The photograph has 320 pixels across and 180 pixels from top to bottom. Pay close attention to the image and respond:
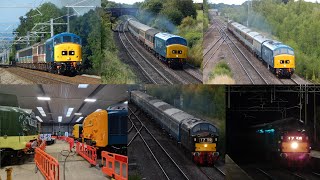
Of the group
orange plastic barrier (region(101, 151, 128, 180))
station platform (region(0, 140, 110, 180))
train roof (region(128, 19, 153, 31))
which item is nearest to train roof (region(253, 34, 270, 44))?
train roof (region(128, 19, 153, 31))

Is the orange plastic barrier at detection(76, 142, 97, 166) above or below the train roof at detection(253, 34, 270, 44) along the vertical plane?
below

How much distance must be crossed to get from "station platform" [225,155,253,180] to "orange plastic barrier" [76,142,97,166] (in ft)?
4.65

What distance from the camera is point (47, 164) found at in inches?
189

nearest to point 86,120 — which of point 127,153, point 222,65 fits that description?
point 127,153

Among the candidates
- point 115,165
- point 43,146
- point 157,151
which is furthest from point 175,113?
point 43,146

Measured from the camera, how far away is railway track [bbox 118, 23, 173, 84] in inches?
191

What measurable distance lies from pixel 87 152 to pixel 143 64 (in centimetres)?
115

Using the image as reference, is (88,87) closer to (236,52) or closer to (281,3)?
(236,52)

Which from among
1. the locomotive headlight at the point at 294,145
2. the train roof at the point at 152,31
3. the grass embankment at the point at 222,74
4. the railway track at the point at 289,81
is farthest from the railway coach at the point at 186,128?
the locomotive headlight at the point at 294,145

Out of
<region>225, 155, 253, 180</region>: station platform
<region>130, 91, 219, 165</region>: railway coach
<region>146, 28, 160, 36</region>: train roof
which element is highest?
<region>146, 28, 160, 36</region>: train roof

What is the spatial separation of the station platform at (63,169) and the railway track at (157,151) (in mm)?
537

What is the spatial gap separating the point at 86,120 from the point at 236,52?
5.96 feet

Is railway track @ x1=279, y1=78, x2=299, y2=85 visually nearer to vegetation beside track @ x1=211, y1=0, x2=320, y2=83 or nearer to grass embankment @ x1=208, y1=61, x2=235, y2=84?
vegetation beside track @ x1=211, y1=0, x2=320, y2=83

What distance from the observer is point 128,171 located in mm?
4699
